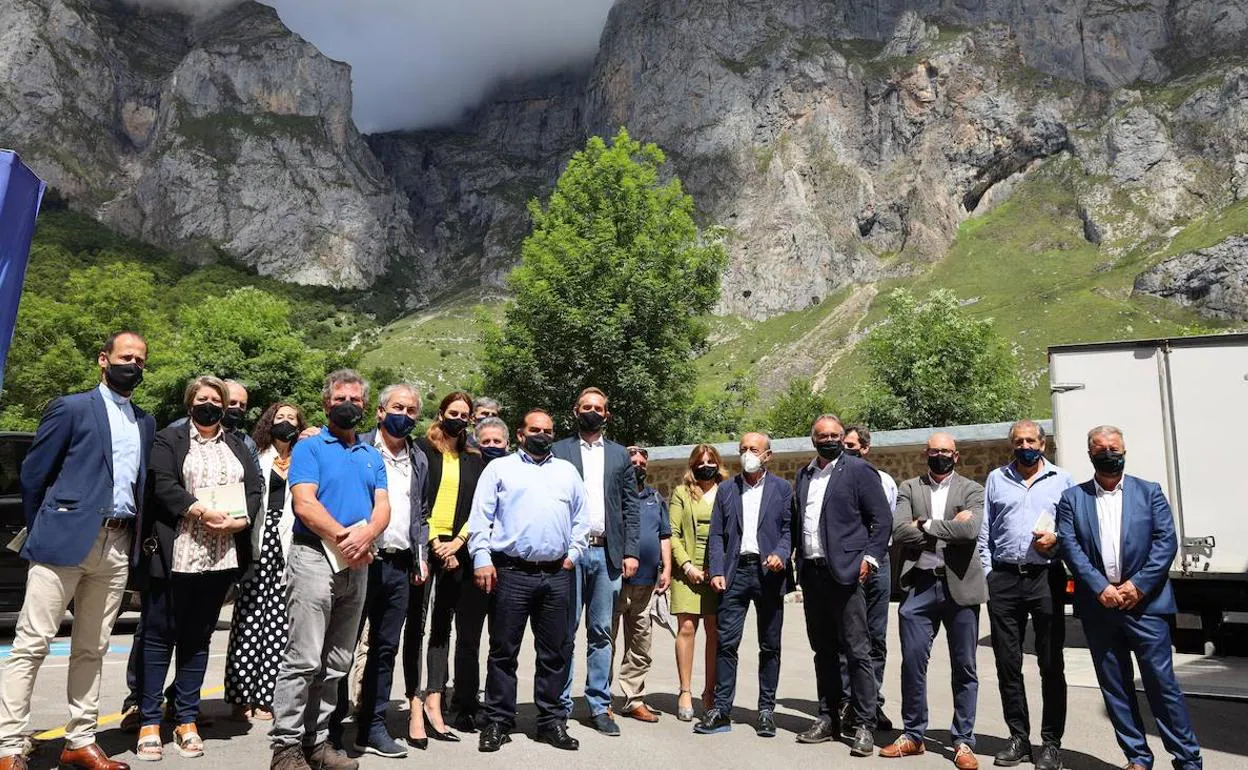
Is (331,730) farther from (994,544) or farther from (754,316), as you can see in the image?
(754,316)

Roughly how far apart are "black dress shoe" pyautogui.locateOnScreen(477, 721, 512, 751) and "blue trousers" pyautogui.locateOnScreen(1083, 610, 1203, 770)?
342 cm

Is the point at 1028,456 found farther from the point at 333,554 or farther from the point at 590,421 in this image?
the point at 333,554

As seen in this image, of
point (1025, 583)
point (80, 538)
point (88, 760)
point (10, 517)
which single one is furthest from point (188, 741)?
point (10, 517)

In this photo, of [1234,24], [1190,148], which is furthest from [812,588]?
[1234,24]

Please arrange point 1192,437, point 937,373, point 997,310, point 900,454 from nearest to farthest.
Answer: point 1192,437 → point 900,454 → point 937,373 → point 997,310

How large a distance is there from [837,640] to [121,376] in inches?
179

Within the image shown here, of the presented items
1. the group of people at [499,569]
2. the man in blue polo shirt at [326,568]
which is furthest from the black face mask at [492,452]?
the man in blue polo shirt at [326,568]

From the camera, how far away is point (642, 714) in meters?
6.50

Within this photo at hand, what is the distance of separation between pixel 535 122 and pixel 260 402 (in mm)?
147608

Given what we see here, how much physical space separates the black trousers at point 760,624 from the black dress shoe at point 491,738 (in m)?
1.50

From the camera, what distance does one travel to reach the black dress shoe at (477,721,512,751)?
216 inches

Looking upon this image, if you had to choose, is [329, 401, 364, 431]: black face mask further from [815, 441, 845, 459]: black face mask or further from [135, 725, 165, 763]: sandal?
[815, 441, 845, 459]: black face mask

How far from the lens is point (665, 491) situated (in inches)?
795

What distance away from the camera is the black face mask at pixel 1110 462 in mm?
5457
